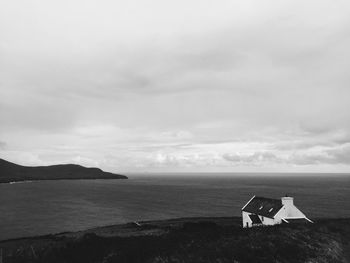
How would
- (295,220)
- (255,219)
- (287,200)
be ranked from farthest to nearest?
1. (255,219)
2. (295,220)
3. (287,200)

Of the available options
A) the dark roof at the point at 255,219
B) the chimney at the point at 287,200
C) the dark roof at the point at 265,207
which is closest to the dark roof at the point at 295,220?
the dark roof at the point at 265,207

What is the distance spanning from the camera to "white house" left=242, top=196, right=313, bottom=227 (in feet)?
175

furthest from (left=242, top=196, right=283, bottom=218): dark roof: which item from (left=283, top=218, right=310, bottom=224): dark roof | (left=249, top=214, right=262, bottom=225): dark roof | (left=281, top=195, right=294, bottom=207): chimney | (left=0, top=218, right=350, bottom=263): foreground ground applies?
(left=0, top=218, right=350, bottom=263): foreground ground

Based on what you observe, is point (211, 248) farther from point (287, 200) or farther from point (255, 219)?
point (255, 219)

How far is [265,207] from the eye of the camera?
57406 mm

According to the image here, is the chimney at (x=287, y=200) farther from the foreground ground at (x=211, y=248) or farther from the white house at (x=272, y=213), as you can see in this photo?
the foreground ground at (x=211, y=248)

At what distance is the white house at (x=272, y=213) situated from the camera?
5331 centimetres

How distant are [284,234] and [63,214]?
62.1 metres

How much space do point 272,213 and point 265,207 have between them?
9.84ft

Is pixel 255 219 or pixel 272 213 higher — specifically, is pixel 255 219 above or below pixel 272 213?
below

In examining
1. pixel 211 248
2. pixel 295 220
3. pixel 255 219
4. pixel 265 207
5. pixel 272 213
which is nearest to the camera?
pixel 211 248

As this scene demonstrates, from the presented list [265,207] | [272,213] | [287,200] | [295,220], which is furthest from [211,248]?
[265,207]

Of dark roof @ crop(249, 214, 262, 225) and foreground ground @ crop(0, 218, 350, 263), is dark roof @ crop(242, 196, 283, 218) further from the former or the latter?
foreground ground @ crop(0, 218, 350, 263)

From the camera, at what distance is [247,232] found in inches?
1761
